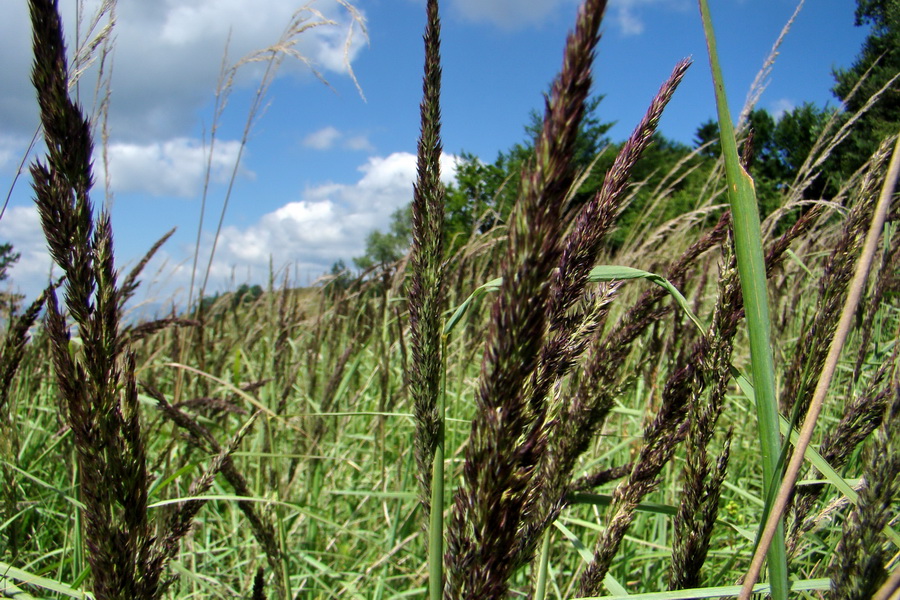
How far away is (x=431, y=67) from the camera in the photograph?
0.74 m

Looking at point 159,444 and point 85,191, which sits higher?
point 85,191

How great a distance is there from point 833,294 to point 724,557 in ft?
4.70

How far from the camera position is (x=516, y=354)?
420mm

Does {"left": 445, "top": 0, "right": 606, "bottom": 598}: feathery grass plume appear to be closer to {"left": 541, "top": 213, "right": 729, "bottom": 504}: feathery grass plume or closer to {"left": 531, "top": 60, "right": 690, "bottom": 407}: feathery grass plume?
{"left": 531, "top": 60, "right": 690, "bottom": 407}: feathery grass plume

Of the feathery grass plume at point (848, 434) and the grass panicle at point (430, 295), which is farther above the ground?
the grass panicle at point (430, 295)

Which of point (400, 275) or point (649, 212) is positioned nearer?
point (400, 275)

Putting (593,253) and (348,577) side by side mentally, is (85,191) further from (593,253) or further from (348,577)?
(348,577)

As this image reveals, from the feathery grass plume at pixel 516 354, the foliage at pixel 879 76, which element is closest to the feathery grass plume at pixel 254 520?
the feathery grass plume at pixel 516 354

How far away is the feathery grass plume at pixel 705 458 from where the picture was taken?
2.64 feet

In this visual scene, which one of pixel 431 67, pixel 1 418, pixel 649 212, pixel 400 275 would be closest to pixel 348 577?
pixel 1 418

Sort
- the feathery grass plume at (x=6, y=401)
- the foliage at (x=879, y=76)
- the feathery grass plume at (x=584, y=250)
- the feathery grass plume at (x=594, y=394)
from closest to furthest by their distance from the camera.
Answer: the feathery grass plume at (x=584, y=250), the feathery grass plume at (x=594, y=394), the feathery grass plume at (x=6, y=401), the foliage at (x=879, y=76)

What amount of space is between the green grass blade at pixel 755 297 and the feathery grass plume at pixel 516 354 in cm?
26

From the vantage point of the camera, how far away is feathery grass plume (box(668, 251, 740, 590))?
2.64 ft

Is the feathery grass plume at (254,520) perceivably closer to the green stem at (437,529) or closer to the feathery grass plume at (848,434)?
the green stem at (437,529)
